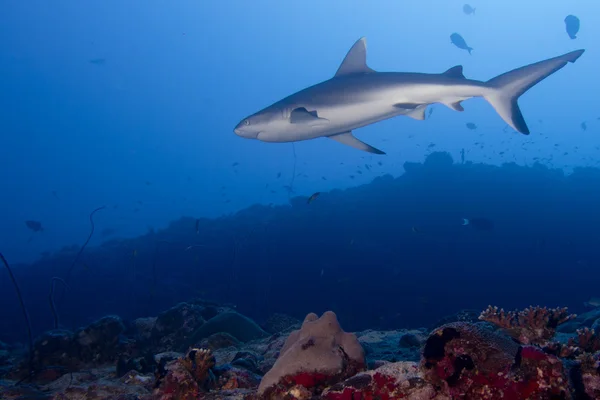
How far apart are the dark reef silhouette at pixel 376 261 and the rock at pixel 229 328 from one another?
7565 millimetres

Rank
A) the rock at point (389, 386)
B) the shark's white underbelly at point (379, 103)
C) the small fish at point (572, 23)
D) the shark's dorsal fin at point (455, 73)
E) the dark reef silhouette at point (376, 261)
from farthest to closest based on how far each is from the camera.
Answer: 1. the dark reef silhouette at point (376, 261)
2. the small fish at point (572, 23)
3. the shark's dorsal fin at point (455, 73)
4. the shark's white underbelly at point (379, 103)
5. the rock at point (389, 386)

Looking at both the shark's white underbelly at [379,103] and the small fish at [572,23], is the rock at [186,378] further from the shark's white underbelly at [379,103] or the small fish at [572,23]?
the small fish at [572,23]

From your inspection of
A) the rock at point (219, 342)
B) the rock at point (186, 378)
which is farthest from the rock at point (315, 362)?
the rock at point (219, 342)

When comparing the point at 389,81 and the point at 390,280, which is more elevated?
the point at 389,81

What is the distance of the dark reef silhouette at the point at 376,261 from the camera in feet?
69.6

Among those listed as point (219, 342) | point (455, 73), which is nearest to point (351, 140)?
point (455, 73)

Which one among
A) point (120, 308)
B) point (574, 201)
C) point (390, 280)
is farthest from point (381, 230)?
point (120, 308)

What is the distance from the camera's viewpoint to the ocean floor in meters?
2.64

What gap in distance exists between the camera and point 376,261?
960 inches

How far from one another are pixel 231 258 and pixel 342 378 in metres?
24.1

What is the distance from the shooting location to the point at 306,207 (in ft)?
121

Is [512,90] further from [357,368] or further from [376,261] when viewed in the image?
[376,261]

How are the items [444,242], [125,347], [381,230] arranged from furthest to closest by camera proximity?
[381,230] → [444,242] → [125,347]

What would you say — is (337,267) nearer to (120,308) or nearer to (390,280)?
(390,280)
